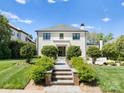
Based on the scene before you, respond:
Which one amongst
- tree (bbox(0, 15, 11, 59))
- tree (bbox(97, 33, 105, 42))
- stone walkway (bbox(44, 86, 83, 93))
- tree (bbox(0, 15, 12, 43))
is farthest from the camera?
tree (bbox(97, 33, 105, 42))

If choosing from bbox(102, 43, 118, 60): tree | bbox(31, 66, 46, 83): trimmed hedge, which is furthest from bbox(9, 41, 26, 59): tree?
bbox(31, 66, 46, 83): trimmed hedge

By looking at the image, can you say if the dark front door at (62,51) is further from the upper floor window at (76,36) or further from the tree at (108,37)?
the tree at (108,37)

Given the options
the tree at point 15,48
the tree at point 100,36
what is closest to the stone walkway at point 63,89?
the tree at point 15,48

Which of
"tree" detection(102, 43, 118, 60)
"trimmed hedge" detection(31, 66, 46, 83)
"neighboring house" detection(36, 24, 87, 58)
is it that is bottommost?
"trimmed hedge" detection(31, 66, 46, 83)

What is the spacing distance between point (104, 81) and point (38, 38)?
2755 centimetres

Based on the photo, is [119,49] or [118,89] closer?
[118,89]

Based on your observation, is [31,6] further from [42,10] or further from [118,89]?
[118,89]

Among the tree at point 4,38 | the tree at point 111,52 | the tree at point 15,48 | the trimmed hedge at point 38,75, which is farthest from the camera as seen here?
the tree at point 15,48

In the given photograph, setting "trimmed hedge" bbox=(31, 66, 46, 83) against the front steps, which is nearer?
"trimmed hedge" bbox=(31, 66, 46, 83)

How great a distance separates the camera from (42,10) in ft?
94.4

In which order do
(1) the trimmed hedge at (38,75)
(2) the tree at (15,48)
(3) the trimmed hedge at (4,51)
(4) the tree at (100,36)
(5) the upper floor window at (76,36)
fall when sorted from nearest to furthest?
(1) the trimmed hedge at (38,75) < (3) the trimmed hedge at (4,51) < (2) the tree at (15,48) < (5) the upper floor window at (76,36) < (4) the tree at (100,36)

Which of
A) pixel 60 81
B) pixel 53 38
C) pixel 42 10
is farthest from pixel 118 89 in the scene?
pixel 53 38

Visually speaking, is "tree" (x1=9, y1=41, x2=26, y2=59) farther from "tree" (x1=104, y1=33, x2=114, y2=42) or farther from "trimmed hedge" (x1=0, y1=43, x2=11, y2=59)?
"tree" (x1=104, y1=33, x2=114, y2=42)

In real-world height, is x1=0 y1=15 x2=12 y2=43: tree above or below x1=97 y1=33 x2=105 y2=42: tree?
below
